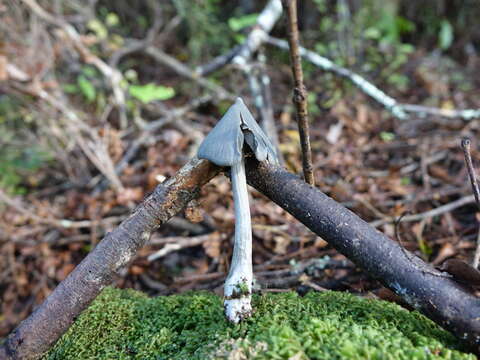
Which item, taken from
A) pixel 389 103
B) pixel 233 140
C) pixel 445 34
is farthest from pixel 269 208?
pixel 445 34

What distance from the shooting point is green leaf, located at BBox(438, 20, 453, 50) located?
237 inches

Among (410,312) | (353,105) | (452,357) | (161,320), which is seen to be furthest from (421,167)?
(161,320)

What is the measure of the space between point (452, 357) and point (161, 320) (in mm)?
1240

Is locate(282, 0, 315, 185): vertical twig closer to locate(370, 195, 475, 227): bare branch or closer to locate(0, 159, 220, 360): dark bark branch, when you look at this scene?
locate(0, 159, 220, 360): dark bark branch

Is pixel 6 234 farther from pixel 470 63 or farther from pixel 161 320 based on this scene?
pixel 470 63

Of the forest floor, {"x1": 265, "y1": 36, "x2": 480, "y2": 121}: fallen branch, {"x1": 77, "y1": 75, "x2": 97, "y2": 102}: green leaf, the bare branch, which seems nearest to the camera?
the forest floor

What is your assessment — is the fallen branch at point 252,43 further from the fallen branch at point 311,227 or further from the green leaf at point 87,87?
the fallen branch at point 311,227

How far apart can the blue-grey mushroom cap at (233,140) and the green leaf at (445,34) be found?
586 cm

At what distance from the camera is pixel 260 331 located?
1441mm

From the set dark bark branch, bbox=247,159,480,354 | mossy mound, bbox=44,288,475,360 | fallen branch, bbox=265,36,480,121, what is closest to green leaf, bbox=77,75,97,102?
fallen branch, bbox=265,36,480,121

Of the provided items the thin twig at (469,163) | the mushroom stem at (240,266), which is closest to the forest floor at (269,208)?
the mushroom stem at (240,266)

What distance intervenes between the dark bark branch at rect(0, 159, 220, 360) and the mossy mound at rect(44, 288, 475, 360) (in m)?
0.17

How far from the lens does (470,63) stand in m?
6.04

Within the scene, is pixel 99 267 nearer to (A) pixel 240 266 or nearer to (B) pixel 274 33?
(A) pixel 240 266
